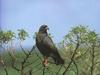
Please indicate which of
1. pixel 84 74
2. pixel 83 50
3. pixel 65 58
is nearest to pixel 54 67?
pixel 65 58

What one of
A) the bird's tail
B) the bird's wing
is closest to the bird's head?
the bird's wing

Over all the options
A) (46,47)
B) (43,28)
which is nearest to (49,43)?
(46,47)

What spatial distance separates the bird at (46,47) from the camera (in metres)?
5.96

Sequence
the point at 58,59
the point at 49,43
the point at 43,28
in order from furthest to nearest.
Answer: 1. the point at 43,28
2. the point at 49,43
3. the point at 58,59

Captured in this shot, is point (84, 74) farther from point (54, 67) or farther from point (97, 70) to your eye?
point (54, 67)

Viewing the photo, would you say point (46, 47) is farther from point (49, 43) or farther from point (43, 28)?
point (43, 28)

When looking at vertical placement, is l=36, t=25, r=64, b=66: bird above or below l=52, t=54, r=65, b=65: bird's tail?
above

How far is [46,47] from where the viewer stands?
20.2 ft

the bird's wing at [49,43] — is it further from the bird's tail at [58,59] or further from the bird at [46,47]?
the bird's tail at [58,59]

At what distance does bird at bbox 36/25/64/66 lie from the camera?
5961 mm

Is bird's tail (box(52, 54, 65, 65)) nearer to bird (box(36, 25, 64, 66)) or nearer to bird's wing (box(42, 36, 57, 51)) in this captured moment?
bird (box(36, 25, 64, 66))

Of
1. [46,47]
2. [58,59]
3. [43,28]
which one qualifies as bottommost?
[58,59]

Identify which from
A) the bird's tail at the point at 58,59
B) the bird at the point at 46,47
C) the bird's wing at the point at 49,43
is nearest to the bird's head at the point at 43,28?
the bird at the point at 46,47

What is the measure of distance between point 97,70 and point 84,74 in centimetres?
60
